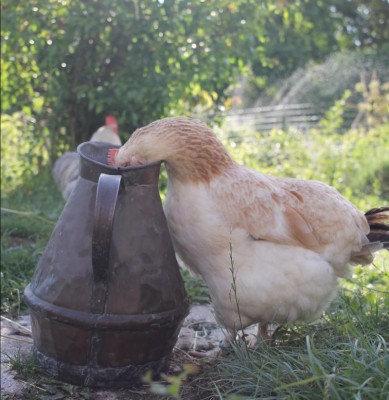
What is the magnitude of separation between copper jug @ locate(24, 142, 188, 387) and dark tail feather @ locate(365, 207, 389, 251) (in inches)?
39.3

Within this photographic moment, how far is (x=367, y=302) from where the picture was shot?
2994 millimetres

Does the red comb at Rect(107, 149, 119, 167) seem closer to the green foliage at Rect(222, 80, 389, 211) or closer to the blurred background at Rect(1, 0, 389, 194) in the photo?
the blurred background at Rect(1, 0, 389, 194)

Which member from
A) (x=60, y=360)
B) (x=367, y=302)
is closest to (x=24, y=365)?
(x=60, y=360)

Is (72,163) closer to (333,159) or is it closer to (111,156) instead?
(333,159)

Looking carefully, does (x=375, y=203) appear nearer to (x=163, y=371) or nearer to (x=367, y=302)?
(x=367, y=302)

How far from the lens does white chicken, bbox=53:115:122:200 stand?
5.75 meters

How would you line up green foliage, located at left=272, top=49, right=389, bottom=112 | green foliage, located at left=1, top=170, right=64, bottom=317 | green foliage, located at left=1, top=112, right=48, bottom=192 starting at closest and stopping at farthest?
green foliage, located at left=1, top=170, right=64, bottom=317
green foliage, located at left=1, top=112, right=48, bottom=192
green foliage, located at left=272, top=49, right=389, bottom=112

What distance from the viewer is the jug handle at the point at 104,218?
2207mm

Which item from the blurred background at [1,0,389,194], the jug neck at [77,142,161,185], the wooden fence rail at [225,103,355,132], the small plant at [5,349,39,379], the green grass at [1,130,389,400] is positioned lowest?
the small plant at [5,349,39,379]

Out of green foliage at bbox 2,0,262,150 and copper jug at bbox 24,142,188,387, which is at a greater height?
green foliage at bbox 2,0,262,150

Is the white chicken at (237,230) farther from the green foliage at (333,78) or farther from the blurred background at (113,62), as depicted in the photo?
the green foliage at (333,78)

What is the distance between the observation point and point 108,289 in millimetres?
2336

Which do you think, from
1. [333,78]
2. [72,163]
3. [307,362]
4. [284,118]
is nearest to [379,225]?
[307,362]

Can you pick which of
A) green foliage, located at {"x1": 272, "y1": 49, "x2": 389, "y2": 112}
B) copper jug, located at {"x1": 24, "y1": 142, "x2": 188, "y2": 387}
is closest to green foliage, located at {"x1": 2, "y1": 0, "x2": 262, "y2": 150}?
copper jug, located at {"x1": 24, "y1": 142, "x2": 188, "y2": 387}
